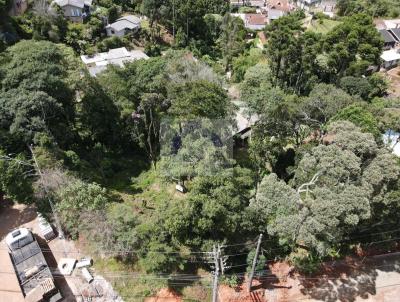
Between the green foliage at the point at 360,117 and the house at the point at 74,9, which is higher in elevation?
the house at the point at 74,9

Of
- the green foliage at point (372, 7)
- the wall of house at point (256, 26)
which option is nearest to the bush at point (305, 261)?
the wall of house at point (256, 26)

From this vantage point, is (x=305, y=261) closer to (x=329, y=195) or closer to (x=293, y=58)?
(x=329, y=195)

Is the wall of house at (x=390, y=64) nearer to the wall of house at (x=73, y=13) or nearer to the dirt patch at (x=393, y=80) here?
the dirt patch at (x=393, y=80)

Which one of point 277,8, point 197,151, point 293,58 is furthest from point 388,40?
point 197,151

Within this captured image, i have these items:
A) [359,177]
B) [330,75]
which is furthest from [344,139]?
[330,75]

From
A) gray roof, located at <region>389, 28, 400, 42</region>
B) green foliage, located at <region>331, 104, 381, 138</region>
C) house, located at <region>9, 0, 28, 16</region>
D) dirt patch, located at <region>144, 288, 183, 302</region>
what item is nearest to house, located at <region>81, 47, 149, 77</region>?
house, located at <region>9, 0, 28, 16</region>
